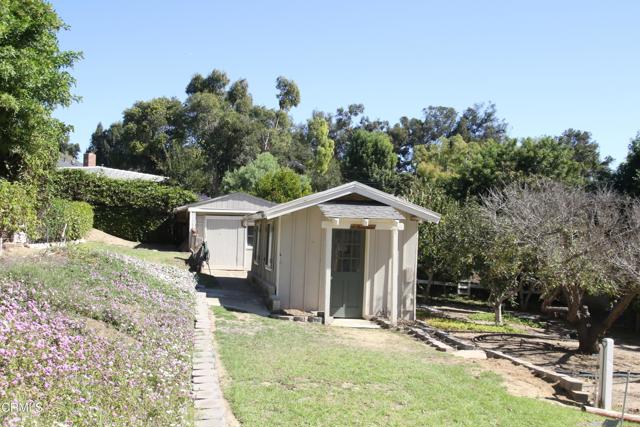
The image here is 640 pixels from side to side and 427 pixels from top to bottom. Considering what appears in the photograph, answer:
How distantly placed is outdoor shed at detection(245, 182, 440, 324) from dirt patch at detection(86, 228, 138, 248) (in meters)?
16.5

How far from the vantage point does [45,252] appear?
11055 millimetres

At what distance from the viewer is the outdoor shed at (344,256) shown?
14008mm

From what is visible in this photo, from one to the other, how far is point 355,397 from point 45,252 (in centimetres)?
748

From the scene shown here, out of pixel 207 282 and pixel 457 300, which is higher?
pixel 207 282

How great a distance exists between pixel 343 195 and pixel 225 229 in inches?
504

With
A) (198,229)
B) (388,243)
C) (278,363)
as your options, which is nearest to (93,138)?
(198,229)

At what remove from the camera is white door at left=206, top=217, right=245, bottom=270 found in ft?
84.9

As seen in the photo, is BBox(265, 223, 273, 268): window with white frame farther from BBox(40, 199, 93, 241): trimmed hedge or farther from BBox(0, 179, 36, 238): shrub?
BBox(40, 199, 93, 241): trimmed hedge

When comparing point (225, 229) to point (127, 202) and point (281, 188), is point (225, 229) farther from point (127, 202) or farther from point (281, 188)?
point (127, 202)

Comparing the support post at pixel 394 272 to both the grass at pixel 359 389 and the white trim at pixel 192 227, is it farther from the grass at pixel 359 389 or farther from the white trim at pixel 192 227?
the white trim at pixel 192 227

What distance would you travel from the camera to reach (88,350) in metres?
5.60

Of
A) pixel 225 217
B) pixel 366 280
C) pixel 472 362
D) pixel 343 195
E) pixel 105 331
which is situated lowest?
pixel 472 362

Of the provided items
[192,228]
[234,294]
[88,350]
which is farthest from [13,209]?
[192,228]

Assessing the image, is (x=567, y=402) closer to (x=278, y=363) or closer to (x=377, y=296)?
(x=278, y=363)
